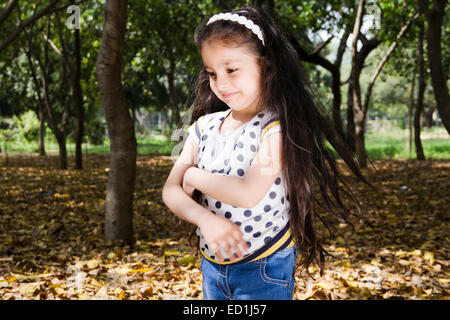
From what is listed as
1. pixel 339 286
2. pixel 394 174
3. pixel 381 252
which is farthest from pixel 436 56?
pixel 394 174

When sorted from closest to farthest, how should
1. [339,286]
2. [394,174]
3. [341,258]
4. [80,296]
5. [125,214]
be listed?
[80,296], [339,286], [341,258], [125,214], [394,174]

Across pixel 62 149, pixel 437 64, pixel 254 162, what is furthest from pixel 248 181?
pixel 62 149

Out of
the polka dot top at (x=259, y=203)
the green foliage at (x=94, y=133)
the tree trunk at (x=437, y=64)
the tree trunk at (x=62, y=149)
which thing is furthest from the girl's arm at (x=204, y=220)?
the green foliage at (x=94, y=133)

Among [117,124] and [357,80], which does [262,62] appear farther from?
[357,80]

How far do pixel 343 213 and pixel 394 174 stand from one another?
31.4ft

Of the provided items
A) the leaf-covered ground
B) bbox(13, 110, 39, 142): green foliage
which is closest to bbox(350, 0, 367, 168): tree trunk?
the leaf-covered ground

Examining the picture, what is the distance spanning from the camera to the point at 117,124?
4375mm

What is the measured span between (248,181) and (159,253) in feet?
11.7

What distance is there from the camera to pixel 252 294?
1.39 meters

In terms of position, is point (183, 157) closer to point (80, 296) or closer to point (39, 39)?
point (80, 296)

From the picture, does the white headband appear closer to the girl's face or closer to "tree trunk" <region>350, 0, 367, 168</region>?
the girl's face

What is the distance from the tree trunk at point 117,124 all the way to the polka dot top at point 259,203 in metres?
3.04

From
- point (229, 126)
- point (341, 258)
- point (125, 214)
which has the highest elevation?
point (229, 126)

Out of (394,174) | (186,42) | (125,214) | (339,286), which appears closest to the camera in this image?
(339,286)
